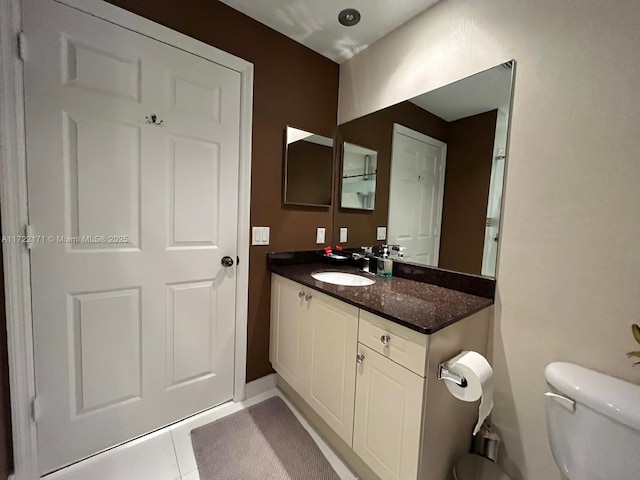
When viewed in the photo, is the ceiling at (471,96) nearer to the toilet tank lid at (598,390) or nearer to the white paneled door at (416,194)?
Answer: the white paneled door at (416,194)

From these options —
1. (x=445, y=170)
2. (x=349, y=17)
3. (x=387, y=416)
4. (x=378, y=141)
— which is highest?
(x=349, y=17)

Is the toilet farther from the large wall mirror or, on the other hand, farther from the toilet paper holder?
the large wall mirror

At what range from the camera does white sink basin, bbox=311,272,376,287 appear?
61.2 inches

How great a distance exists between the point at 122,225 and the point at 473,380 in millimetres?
1604

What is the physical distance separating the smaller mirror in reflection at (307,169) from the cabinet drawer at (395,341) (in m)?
1.02

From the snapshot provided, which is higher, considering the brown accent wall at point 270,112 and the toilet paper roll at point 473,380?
the brown accent wall at point 270,112

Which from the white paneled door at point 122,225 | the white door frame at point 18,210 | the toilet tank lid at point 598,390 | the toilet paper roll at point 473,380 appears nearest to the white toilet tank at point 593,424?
the toilet tank lid at point 598,390

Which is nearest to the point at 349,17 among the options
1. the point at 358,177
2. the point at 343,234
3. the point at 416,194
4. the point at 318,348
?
the point at 358,177

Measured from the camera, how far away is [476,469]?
1.04m

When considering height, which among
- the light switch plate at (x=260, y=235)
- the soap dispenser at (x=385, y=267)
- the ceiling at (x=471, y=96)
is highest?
the ceiling at (x=471, y=96)

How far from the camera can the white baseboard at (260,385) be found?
1.71 meters

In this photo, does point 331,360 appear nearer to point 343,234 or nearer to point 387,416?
point 387,416

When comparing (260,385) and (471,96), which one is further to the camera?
(260,385)

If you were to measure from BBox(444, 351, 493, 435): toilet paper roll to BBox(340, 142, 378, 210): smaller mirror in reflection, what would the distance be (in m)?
1.17
